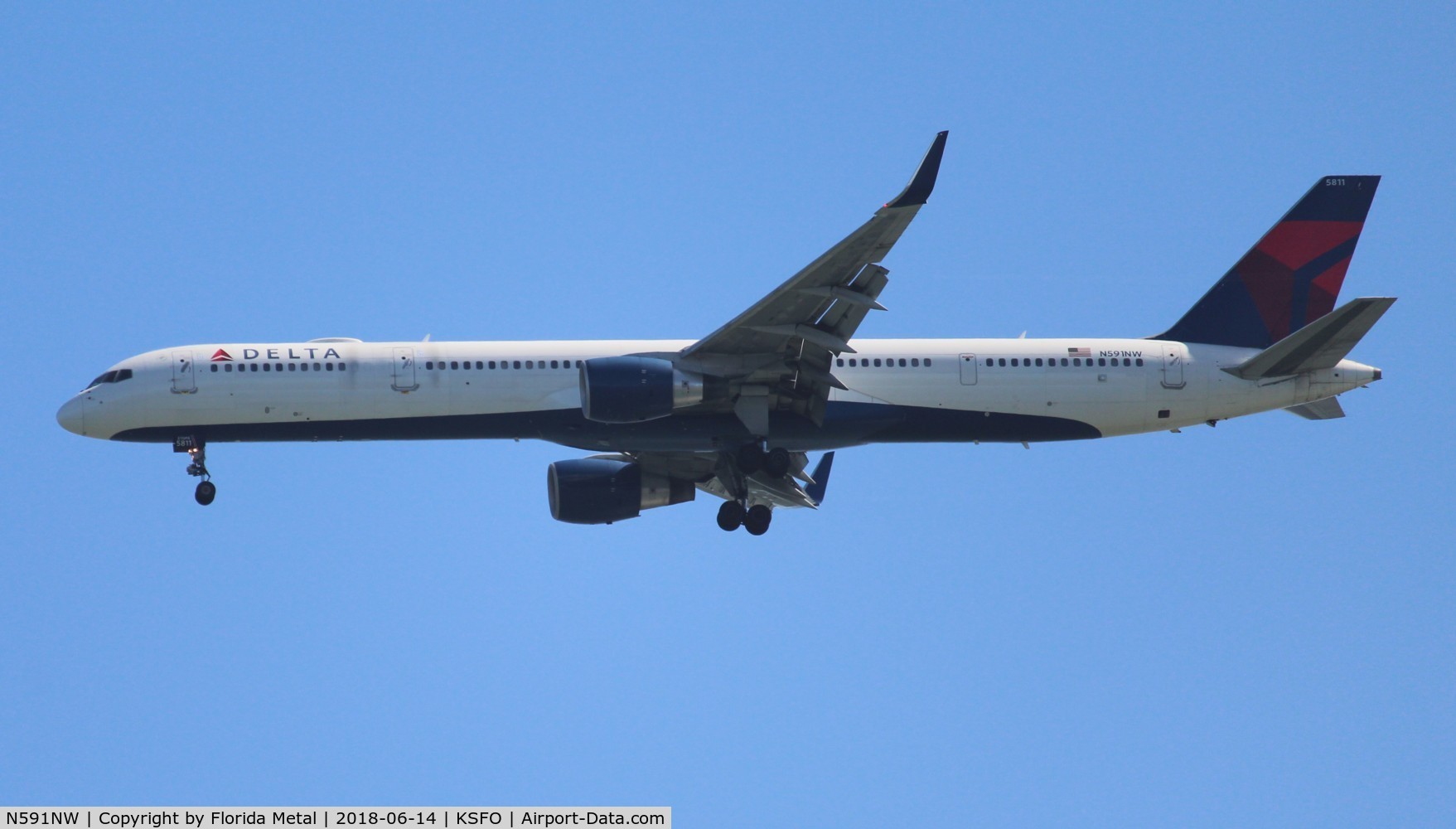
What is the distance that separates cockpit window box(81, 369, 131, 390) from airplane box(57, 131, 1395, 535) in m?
0.05

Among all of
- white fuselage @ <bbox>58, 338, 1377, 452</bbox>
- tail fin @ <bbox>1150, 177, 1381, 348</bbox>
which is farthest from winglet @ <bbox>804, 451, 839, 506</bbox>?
tail fin @ <bbox>1150, 177, 1381, 348</bbox>

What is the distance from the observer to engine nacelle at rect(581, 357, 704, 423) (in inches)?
1416

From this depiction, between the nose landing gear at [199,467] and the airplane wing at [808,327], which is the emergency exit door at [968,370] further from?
the nose landing gear at [199,467]

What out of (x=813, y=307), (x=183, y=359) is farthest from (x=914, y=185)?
(x=183, y=359)

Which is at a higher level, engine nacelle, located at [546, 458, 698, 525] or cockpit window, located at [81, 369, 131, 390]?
cockpit window, located at [81, 369, 131, 390]

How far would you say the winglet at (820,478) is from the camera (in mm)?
44625

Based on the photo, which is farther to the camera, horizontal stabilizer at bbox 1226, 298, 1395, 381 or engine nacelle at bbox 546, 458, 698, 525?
engine nacelle at bbox 546, 458, 698, 525

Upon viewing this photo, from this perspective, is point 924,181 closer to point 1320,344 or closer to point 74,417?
point 1320,344

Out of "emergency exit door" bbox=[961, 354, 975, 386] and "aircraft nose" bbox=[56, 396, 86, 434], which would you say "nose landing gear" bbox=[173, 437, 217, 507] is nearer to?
"aircraft nose" bbox=[56, 396, 86, 434]

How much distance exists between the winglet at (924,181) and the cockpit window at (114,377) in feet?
60.8

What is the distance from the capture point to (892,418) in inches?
1538

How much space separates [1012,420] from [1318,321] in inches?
281

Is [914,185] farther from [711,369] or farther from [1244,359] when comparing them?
[1244,359]

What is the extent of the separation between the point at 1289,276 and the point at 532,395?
1932cm
